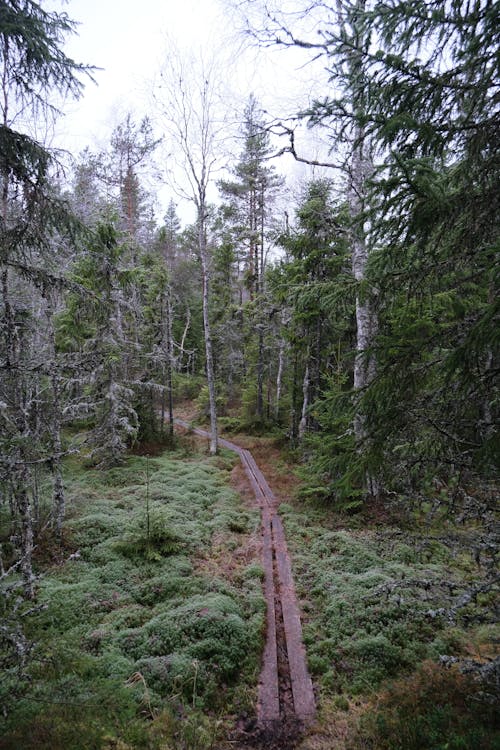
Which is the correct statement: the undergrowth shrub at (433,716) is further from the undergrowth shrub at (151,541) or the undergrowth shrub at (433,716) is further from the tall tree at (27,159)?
the undergrowth shrub at (151,541)

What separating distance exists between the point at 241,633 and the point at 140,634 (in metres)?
1.62

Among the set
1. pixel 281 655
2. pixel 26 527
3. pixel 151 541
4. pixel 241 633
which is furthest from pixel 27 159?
pixel 281 655

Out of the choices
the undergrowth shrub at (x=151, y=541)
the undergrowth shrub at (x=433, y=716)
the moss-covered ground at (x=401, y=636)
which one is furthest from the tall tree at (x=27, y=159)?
the undergrowth shrub at (x=433, y=716)

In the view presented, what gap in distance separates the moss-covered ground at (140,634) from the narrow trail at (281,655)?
214 millimetres

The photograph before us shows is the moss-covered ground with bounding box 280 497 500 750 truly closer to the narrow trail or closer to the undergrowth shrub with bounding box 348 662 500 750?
the undergrowth shrub with bounding box 348 662 500 750

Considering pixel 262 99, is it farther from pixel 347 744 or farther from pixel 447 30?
pixel 347 744

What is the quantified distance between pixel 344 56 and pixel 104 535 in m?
10.4

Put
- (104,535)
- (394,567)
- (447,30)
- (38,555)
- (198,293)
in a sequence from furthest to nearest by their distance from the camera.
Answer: (198,293) → (104,535) → (38,555) → (394,567) → (447,30)

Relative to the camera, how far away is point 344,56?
4.34 m

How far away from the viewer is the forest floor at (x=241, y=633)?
3758 millimetres

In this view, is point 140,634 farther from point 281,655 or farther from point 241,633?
point 281,655

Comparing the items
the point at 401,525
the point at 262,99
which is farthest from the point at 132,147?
the point at 401,525

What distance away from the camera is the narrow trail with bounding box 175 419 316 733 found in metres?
4.73

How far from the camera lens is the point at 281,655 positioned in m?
5.79
